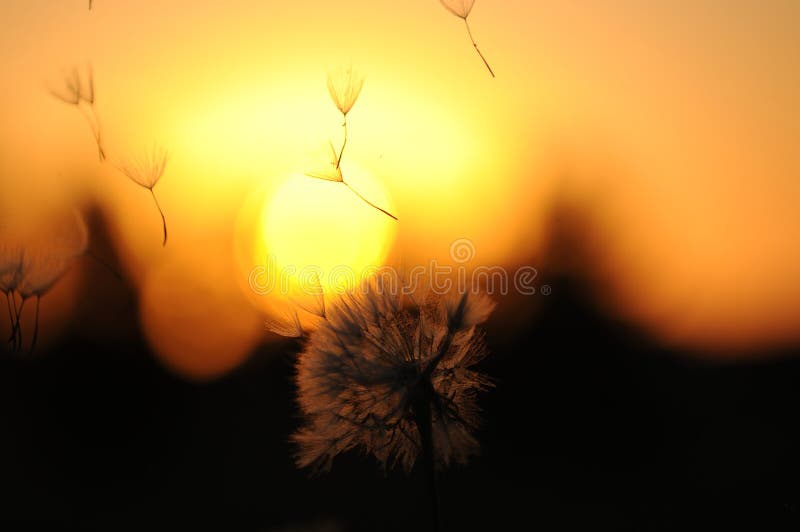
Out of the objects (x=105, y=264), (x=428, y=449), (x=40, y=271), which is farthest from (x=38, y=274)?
(x=428, y=449)

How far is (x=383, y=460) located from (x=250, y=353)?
9.59m

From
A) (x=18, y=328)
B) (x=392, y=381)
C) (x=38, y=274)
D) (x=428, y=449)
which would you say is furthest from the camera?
(x=38, y=274)

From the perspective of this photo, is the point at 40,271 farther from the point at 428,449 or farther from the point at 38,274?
the point at 428,449

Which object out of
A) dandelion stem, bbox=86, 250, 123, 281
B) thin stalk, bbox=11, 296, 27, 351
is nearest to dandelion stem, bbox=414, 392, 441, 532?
dandelion stem, bbox=86, 250, 123, 281

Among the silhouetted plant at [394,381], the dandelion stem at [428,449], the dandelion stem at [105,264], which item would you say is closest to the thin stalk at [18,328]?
the dandelion stem at [105,264]

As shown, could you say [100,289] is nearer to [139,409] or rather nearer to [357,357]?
[139,409]

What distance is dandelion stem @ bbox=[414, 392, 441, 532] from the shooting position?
3.31 meters

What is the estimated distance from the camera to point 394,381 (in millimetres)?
3824

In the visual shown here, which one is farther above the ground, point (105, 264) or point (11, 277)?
point (105, 264)

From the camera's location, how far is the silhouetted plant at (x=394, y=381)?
12.6 ft

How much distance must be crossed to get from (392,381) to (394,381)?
0.04 ft

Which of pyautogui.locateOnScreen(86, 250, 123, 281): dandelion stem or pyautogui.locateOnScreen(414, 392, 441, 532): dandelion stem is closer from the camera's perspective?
pyautogui.locateOnScreen(414, 392, 441, 532): dandelion stem

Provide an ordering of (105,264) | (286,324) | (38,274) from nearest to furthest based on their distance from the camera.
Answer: (105,264) < (286,324) < (38,274)

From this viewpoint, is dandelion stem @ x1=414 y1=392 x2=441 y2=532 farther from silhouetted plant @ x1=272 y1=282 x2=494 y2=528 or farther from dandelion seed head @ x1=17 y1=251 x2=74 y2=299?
dandelion seed head @ x1=17 y1=251 x2=74 y2=299
